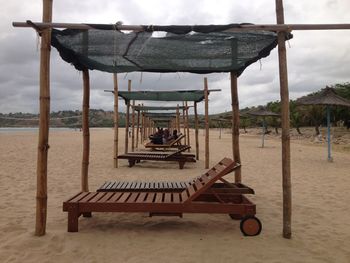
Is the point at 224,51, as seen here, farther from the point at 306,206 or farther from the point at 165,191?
the point at 306,206

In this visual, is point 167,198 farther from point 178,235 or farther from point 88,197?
point 88,197

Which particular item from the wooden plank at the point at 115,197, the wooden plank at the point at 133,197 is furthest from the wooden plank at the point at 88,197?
the wooden plank at the point at 133,197

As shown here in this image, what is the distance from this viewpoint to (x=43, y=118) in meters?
3.99

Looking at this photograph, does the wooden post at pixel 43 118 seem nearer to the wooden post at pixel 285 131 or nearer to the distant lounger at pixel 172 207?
the distant lounger at pixel 172 207

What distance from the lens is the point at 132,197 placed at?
4555 mm

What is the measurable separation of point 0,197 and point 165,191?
3.23 metres

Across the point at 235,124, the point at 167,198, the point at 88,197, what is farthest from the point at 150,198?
the point at 235,124

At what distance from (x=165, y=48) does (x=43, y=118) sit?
1856 millimetres

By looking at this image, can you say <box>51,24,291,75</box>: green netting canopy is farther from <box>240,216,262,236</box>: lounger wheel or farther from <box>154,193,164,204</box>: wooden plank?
<box>240,216,262,236</box>: lounger wheel

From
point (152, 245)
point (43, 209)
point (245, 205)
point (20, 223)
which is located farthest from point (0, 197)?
point (245, 205)

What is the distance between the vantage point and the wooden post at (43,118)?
4004 millimetres

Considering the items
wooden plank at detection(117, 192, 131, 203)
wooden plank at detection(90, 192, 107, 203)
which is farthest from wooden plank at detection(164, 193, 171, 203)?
wooden plank at detection(90, 192, 107, 203)

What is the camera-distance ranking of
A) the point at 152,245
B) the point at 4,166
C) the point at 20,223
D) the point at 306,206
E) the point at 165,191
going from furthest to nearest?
1. the point at 4,166
2. the point at 306,206
3. the point at 165,191
4. the point at 20,223
5. the point at 152,245

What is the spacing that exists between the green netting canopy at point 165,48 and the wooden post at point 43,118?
0.68 ft
